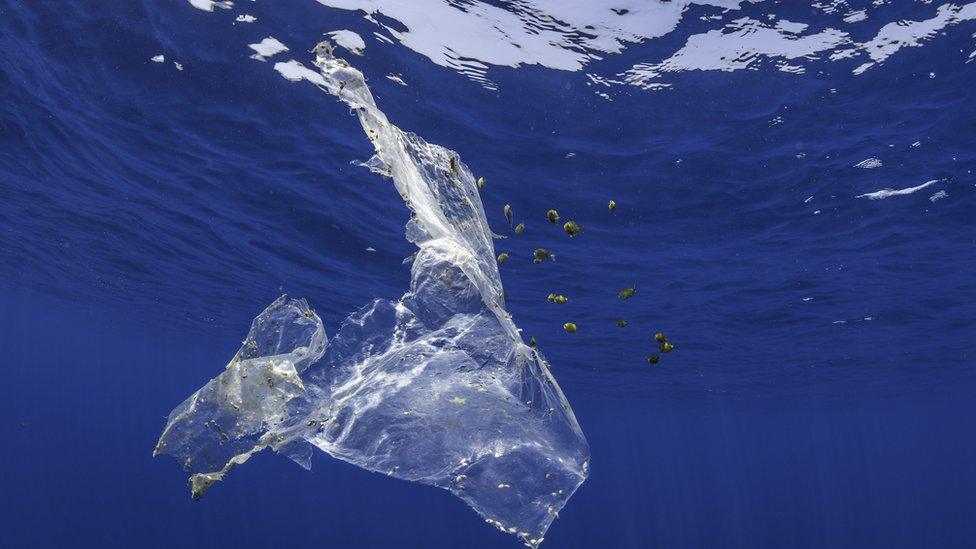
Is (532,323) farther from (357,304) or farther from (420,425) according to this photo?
(420,425)

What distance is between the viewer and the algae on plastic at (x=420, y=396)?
5.15m

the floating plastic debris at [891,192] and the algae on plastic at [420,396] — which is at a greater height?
the floating plastic debris at [891,192]

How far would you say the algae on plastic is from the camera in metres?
5.15

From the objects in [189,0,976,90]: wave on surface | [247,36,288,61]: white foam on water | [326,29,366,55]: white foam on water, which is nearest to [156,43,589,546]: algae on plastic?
[189,0,976,90]: wave on surface

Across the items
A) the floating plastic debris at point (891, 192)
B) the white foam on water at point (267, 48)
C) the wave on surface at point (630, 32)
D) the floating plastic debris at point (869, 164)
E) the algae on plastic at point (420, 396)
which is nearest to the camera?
the algae on plastic at point (420, 396)

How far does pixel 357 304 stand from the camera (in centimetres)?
2875

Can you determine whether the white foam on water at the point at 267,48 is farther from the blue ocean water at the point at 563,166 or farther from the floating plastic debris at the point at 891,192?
the floating plastic debris at the point at 891,192

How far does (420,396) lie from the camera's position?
5559 millimetres

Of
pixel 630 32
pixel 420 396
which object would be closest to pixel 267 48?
pixel 630 32

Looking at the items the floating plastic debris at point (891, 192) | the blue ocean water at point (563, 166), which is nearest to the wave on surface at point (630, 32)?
the blue ocean water at point (563, 166)

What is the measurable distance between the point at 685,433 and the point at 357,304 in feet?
232

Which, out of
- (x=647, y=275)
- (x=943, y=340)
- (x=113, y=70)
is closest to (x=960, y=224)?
(x=647, y=275)

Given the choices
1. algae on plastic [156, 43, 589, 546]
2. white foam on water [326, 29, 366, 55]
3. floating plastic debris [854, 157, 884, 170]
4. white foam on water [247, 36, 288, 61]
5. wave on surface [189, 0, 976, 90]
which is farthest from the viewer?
floating plastic debris [854, 157, 884, 170]

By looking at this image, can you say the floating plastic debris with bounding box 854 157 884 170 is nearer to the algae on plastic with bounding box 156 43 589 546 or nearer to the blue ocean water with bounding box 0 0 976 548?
the blue ocean water with bounding box 0 0 976 548
